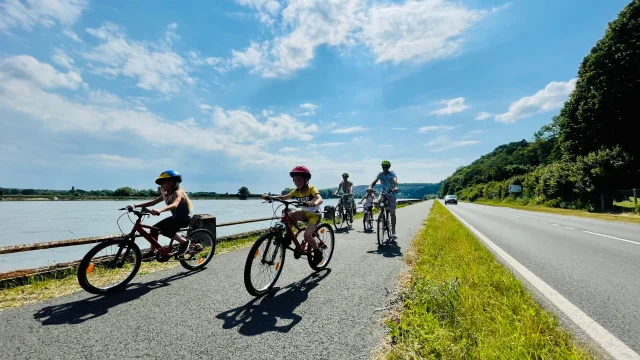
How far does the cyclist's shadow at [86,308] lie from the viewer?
344 cm

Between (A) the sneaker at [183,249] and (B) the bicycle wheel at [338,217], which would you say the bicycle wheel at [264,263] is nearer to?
(A) the sneaker at [183,249]

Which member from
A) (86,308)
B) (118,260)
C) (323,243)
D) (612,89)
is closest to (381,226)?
(323,243)

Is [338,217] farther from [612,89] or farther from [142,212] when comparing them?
[612,89]

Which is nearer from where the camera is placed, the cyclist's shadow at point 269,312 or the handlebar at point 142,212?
the cyclist's shadow at point 269,312

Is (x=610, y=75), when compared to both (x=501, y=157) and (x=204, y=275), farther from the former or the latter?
(x=501, y=157)

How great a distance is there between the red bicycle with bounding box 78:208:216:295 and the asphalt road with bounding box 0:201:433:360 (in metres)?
0.21

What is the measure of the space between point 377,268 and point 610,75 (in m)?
40.4

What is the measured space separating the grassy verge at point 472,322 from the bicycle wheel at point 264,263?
1.92 metres

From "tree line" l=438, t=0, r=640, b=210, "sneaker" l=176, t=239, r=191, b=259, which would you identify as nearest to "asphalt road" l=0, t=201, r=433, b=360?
"sneaker" l=176, t=239, r=191, b=259

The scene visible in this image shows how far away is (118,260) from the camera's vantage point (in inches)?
181

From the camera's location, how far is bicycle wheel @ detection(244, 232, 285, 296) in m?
4.12

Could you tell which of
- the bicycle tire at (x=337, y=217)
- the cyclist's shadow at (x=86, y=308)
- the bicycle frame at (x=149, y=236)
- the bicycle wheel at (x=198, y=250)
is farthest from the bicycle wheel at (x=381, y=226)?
the cyclist's shadow at (x=86, y=308)

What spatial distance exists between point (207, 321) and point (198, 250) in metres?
2.75

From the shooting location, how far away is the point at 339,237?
10.1m
